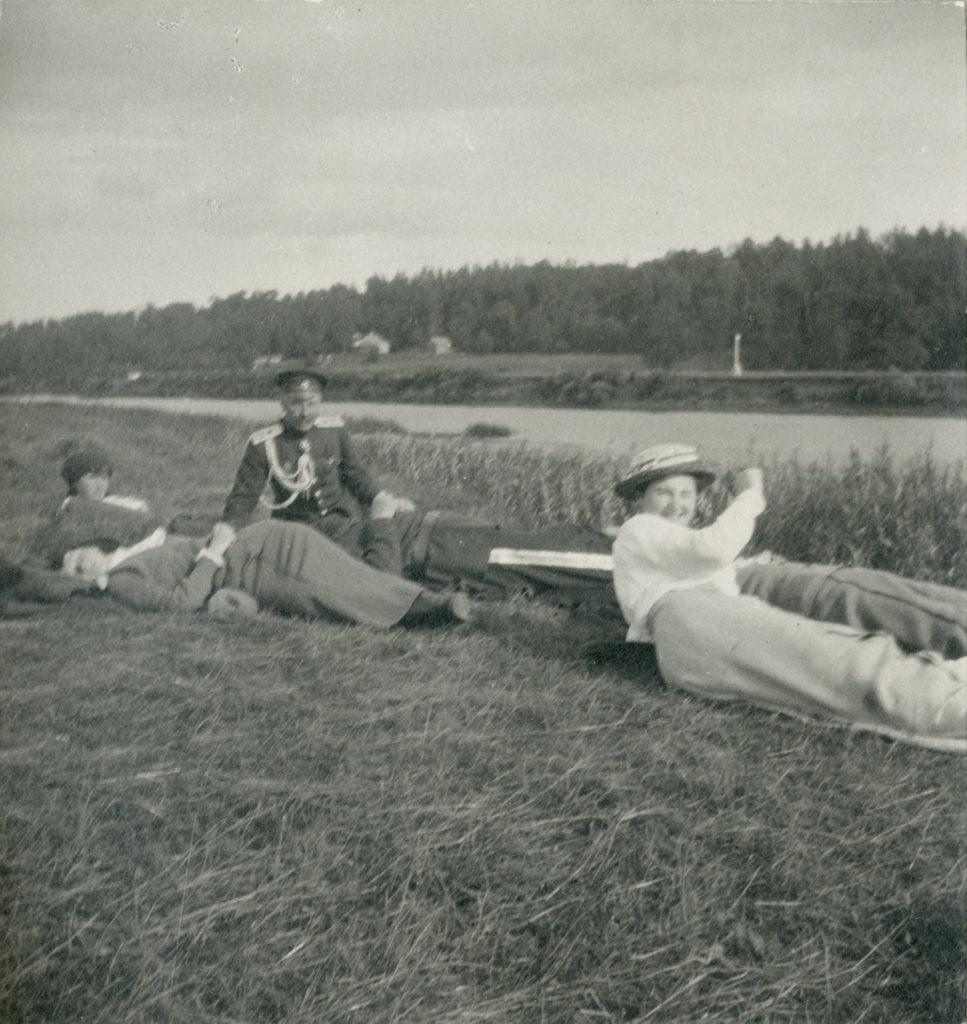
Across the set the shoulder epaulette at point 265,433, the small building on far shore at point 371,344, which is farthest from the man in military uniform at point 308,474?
the small building on far shore at point 371,344

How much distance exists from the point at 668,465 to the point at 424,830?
1175 mm

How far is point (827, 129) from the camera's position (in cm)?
248

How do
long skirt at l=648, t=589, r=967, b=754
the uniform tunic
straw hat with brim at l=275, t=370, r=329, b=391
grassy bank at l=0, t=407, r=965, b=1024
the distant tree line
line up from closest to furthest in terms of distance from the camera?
grassy bank at l=0, t=407, r=965, b=1024, long skirt at l=648, t=589, r=967, b=754, the distant tree line, straw hat with brim at l=275, t=370, r=329, b=391, the uniform tunic

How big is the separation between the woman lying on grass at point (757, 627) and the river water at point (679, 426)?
7cm

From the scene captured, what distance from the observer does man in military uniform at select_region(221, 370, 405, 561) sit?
271 centimetres

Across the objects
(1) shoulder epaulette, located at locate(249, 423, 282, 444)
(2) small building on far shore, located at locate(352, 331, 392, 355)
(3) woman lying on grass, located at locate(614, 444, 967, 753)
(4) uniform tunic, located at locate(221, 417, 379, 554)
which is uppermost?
(2) small building on far shore, located at locate(352, 331, 392, 355)

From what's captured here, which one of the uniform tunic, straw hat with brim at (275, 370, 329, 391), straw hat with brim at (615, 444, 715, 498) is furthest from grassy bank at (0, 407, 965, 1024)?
straw hat with brim at (615, 444, 715, 498)

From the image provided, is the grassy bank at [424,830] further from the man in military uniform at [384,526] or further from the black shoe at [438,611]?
the man in military uniform at [384,526]

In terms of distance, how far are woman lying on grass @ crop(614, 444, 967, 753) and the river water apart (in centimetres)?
7

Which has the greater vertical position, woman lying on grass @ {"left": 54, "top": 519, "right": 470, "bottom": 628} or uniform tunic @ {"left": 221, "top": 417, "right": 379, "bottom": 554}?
uniform tunic @ {"left": 221, "top": 417, "right": 379, "bottom": 554}

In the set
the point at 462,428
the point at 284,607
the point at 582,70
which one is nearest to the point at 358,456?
the point at 462,428

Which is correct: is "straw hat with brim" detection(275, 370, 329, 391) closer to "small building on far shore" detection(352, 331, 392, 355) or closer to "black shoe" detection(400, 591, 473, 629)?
"small building on far shore" detection(352, 331, 392, 355)

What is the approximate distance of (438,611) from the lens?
2.82 m

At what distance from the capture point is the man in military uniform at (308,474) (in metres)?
2.71
